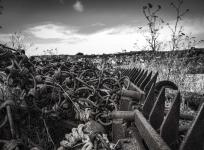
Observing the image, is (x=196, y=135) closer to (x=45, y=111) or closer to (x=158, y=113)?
(x=158, y=113)

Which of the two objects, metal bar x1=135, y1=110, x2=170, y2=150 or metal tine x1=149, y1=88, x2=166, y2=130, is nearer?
metal bar x1=135, y1=110, x2=170, y2=150

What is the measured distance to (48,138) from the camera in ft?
7.01

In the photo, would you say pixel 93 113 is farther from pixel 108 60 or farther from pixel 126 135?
pixel 108 60

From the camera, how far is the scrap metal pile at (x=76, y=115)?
4.58 ft

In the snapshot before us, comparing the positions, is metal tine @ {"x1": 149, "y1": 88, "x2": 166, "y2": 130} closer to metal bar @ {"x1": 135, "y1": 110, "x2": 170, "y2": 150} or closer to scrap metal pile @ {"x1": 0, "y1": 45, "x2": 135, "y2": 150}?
metal bar @ {"x1": 135, "y1": 110, "x2": 170, "y2": 150}

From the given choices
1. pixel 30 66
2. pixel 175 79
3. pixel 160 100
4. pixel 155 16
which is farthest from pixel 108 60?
pixel 160 100

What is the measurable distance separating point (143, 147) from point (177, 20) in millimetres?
5009

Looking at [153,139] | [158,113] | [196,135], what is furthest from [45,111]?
[196,135]

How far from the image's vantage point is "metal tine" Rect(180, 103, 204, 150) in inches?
31.1

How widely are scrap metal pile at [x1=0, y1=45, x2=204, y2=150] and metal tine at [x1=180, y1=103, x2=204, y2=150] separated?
0.15 m

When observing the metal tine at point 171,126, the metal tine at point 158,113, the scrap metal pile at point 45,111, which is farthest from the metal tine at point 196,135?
the scrap metal pile at point 45,111

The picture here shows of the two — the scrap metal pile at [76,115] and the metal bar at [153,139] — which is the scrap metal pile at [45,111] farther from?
the metal bar at [153,139]

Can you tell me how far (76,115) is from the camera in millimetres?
2498

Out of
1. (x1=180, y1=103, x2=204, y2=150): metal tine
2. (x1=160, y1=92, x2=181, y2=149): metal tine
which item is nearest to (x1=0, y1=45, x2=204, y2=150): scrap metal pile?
(x1=160, y1=92, x2=181, y2=149): metal tine
